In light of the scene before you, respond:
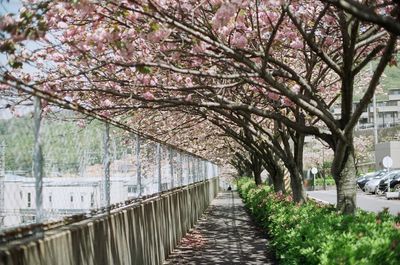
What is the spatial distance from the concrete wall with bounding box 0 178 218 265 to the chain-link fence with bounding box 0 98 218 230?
0.24 m

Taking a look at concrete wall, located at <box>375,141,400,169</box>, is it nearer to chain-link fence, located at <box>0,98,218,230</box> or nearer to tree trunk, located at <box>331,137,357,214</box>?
tree trunk, located at <box>331,137,357,214</box>

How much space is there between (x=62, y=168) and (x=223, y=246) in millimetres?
7933

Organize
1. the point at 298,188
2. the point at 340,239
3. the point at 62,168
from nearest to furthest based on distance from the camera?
1. the point at 62,168
2. the point at 340,239
3. the point at 298,188

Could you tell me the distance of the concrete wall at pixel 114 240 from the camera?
4.85 m

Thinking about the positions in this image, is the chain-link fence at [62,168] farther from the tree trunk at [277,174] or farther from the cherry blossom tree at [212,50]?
the tree trunk at [277,174]

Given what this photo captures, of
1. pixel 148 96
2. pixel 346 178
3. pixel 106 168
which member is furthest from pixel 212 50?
pixel 346 178

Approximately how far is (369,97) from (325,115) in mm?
738

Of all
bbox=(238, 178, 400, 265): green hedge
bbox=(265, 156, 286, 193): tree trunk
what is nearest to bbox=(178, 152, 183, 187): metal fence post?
bbox=(265, 156, 286, 193): tree trunk

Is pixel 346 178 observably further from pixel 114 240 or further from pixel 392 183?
pixel 392 183

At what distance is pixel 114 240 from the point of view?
7715 mm

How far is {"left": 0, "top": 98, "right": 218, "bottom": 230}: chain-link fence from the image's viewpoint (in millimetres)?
5219

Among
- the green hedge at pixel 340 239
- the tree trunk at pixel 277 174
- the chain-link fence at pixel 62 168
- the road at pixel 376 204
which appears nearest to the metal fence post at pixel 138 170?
the chain-link fence at pixel 62 168

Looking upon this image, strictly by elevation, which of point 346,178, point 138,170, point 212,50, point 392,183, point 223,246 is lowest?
point 223,246

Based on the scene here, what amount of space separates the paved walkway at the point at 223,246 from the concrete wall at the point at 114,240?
359 millimetres
